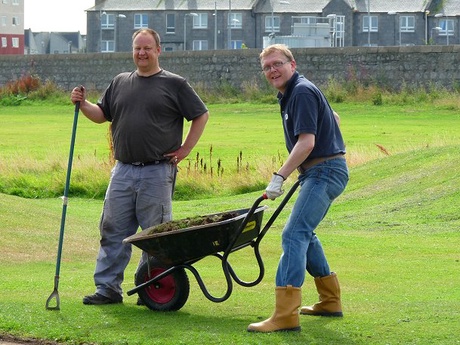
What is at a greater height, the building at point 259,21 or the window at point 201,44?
the building at point 259,21

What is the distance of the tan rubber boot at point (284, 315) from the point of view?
784 cm

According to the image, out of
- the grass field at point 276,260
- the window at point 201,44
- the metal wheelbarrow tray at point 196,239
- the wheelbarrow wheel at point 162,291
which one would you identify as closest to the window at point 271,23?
the window at point 201,44

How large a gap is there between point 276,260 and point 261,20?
8452 cm

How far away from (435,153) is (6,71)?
125 feet

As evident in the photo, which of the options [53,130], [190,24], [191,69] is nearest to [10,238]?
[53,130]

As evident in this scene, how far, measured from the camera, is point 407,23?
9425cm

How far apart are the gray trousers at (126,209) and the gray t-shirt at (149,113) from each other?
0.12 meters

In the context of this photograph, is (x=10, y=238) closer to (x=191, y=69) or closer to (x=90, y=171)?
(x=90, y=171)

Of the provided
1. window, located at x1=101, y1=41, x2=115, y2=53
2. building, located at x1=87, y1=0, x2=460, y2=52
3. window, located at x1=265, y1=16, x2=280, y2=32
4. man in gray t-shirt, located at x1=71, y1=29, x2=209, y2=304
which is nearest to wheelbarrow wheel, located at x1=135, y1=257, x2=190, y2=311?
man in gray t-shirt, located at x1=71, y1=29, x2=209, y2=304

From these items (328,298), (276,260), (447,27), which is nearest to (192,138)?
(328,298)

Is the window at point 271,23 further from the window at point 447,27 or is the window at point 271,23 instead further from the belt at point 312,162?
the belt at point 312,162

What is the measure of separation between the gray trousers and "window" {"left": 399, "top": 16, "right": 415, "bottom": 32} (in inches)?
3404

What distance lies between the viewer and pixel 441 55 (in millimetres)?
45875

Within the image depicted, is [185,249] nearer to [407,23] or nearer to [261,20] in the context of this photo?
[407,23]
